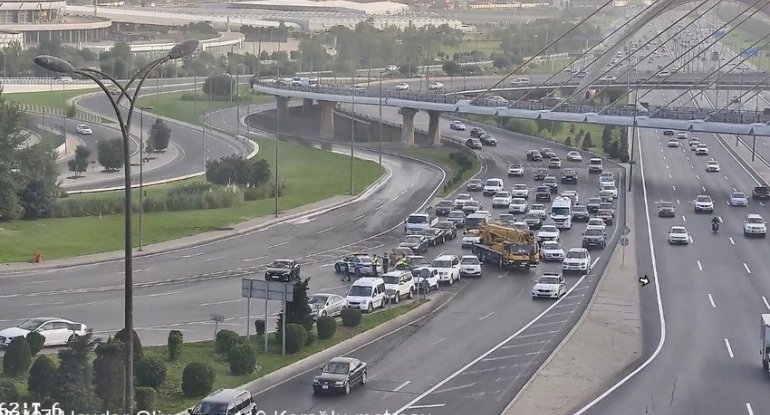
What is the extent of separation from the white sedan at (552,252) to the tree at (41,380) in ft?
102

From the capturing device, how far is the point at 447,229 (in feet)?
210

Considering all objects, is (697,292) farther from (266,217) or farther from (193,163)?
(193,163)

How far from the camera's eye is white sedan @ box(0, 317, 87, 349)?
3719 cm

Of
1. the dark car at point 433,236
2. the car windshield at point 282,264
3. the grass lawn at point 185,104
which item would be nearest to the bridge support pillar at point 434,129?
the grass lawn at point 185,104

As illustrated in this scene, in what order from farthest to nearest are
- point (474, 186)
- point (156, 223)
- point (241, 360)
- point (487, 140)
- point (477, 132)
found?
point (477, 132) < point (487, 140) < point (474, 186) < point (156, 223) < point (241, 360)

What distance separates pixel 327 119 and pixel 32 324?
82.8 m

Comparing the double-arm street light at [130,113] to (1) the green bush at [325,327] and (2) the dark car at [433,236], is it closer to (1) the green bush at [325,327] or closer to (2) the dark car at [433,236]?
(1) the green bush at [325,327]

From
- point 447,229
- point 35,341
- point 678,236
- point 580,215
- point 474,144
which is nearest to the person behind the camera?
point 35,341

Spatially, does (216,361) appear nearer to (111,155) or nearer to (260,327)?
(260,327)

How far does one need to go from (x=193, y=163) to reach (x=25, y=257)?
4005 centimetres

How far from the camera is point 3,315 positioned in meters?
42.2

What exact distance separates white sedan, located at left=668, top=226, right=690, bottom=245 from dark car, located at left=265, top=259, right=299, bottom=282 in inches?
756

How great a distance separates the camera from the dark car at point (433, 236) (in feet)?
201

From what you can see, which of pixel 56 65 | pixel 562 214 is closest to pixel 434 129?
pixel 562 214
